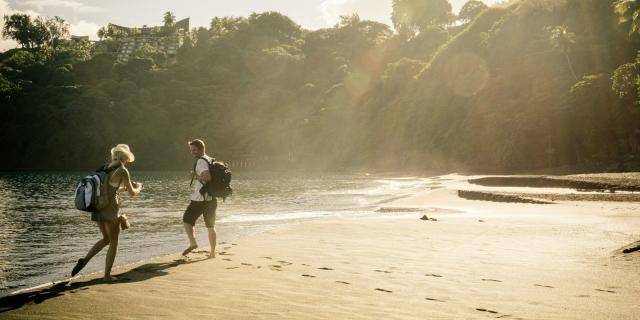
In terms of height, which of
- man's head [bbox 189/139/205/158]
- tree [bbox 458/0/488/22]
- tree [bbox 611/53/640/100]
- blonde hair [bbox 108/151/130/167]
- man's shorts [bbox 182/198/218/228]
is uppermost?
tree [bbox 458/0/488/22]

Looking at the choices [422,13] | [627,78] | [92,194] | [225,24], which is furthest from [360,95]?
[92,194]

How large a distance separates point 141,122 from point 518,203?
103m

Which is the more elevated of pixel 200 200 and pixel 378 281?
pixel 200 200

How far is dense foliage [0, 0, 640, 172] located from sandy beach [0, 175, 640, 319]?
34.0 m

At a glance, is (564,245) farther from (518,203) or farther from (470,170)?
(470,170)

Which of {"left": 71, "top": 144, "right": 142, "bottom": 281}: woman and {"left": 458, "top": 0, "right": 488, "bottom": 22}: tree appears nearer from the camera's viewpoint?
{"left": 71, "top": 144, "right": 142, "bottom": 281}: woman

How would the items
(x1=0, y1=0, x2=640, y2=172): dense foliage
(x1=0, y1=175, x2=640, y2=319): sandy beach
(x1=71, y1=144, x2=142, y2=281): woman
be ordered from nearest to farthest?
(x1=0, y1=175, x2=640, y2=319): sandy beach, (x1=71, y1=144, x2=142, y2=281): woman, (x1=0, y1=0, x2=640, y2=172): dense foliage

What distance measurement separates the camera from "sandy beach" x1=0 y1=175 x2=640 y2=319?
5.28m

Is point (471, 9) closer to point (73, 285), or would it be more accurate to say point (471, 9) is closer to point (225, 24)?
point (225, 24)

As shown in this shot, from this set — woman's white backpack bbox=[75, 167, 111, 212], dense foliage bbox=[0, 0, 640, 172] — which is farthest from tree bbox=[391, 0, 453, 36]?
woman's white backpack bbox=[75, 167, 111, 212]

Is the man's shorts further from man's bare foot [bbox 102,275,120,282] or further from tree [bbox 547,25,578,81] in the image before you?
tree [bbox 547,25,578,81]

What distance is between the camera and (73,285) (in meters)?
6.66

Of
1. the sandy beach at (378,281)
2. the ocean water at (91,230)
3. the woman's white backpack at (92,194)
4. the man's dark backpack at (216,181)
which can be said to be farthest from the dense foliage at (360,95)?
the woman's white backpack at (92,194)

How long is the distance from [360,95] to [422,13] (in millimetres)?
45654
